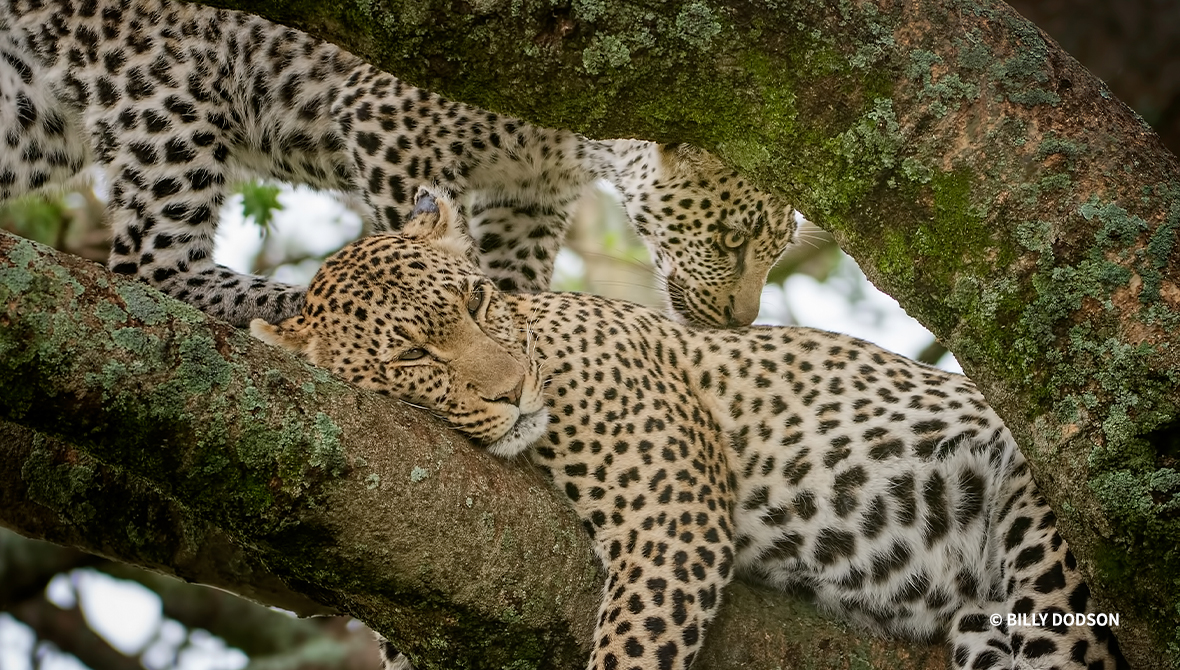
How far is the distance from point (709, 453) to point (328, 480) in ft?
6.93

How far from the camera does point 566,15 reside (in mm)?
3701

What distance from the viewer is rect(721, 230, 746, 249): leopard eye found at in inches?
311

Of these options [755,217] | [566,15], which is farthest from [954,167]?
[755,217]

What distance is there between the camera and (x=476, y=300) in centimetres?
536

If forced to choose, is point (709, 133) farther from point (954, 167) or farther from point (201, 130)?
point (201, 130)

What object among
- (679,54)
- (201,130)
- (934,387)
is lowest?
(201,130)

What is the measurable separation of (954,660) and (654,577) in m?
1.17

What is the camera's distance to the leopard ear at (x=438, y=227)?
5.75m

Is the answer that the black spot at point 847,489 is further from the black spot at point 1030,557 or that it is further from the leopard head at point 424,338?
the leopard head at point 424,338

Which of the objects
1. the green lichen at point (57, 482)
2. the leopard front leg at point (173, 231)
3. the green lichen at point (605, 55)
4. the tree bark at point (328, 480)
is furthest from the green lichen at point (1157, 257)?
the leopard front leg at point (173, 231)

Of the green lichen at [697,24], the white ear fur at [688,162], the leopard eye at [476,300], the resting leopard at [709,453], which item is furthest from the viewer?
the white ear fur at [688,162]

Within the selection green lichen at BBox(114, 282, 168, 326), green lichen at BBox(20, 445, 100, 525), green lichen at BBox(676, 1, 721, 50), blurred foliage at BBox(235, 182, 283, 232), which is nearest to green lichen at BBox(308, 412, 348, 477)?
green lichen at BBox(114, 282, 168, 326)

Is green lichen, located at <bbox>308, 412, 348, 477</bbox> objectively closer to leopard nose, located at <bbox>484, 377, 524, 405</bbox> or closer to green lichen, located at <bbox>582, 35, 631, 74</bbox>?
leopard nose, located at <bbox>484, 377, 524, 405</bbox>

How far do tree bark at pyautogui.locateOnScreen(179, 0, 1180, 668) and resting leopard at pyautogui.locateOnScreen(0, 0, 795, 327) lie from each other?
3.06 meters
